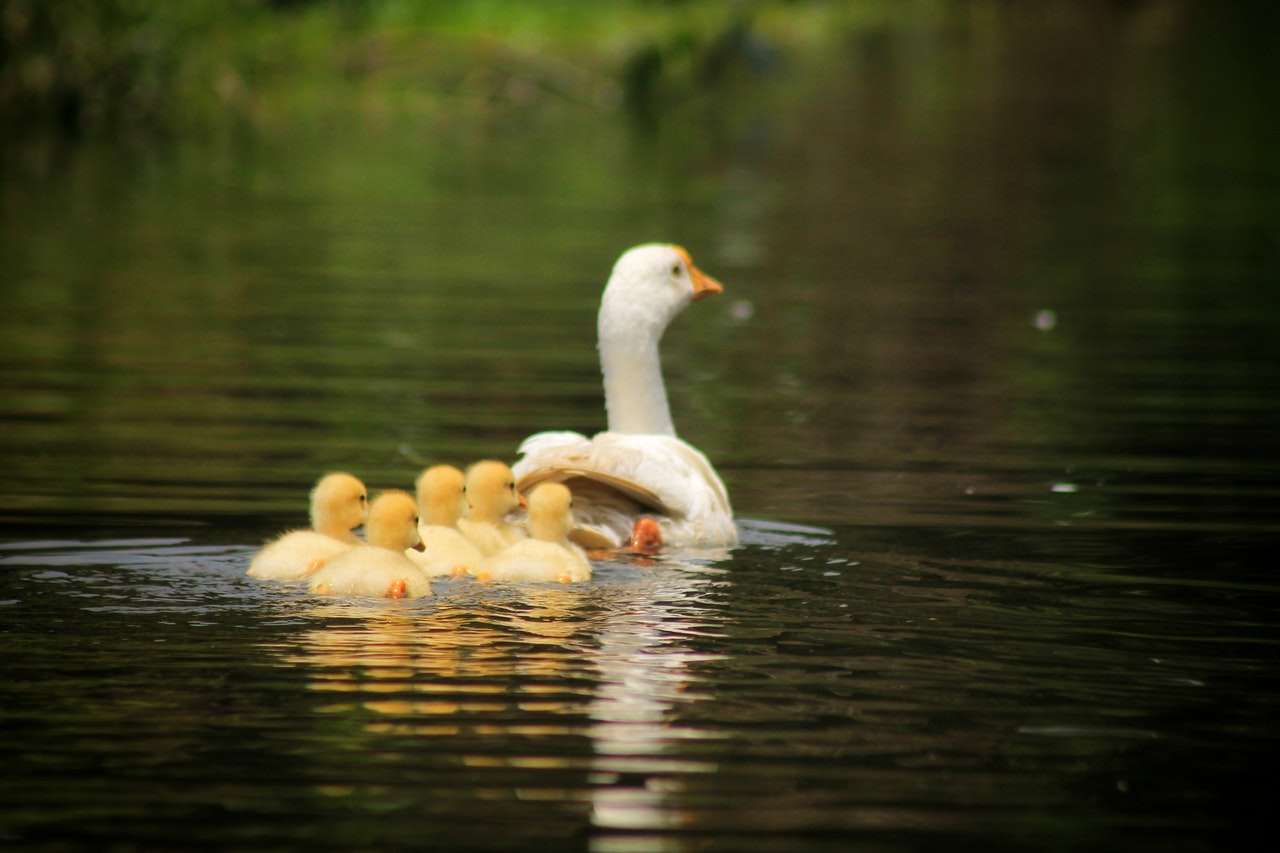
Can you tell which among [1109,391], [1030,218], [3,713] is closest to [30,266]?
[1109,391]

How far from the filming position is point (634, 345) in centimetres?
1027

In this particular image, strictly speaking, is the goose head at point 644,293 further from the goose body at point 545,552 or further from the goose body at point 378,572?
the goose body at point 378,572

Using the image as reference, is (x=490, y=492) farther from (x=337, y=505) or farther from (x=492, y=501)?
(x=337, y=505)

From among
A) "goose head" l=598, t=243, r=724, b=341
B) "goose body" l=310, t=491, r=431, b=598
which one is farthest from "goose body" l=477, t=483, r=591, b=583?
"goose head" l=598, t=243, r=724, b=341

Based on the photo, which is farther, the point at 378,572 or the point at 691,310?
the point at 691,310

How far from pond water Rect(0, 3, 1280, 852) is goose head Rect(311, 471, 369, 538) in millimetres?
523

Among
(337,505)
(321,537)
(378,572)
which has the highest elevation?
(337,505)

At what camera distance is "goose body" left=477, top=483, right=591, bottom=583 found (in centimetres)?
834

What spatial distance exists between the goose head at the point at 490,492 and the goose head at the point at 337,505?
58 cm

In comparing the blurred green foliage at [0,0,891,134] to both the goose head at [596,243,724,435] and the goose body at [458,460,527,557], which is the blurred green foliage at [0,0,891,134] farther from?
the goose body at [458,460,527,557]

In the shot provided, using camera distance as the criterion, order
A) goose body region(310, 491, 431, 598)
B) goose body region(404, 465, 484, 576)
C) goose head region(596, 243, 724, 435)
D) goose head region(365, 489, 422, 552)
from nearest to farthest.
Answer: goose body region(310, 491, 431, 598)
goose head region(365, 489, 422, 552)
goose body region(404, 465, 484, 576)
goose head region(596, 243, 724, 435)

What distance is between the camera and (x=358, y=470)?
1155cm

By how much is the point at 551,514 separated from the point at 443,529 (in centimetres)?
45

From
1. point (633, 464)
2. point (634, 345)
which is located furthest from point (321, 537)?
point (634, 345)
